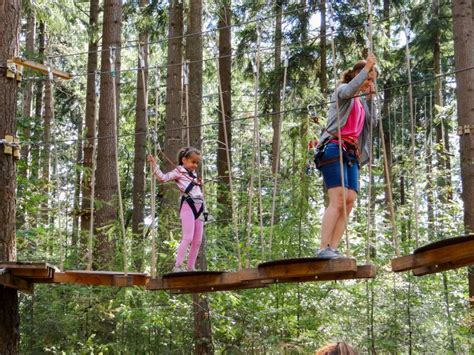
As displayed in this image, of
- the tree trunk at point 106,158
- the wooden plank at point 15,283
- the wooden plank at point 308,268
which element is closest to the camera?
the wooden plank at point 308,268

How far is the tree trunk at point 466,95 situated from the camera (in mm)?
6531

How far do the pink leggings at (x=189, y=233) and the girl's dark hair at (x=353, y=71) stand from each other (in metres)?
1.47

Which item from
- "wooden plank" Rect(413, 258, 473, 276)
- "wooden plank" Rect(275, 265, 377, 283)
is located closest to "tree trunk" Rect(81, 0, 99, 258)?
"wooden plank" Rect(275, 265, 377, 283)

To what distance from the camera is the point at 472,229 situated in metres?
6.40

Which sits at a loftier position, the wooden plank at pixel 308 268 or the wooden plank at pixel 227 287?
the wooden plank at pixel 308 268

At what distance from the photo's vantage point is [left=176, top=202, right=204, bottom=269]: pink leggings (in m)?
4.66

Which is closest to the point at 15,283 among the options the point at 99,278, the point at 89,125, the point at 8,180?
the point at 99,278

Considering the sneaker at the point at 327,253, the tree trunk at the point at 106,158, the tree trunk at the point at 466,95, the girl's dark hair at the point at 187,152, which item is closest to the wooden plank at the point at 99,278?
the girl's dark hair at the point at 187,152

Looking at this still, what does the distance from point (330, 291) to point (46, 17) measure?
15.5ft

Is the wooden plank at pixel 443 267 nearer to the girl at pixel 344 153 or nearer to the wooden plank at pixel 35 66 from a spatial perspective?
the girl at pixel 344 153

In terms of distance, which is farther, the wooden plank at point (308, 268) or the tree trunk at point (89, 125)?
the tree trunk at point (89, 125)

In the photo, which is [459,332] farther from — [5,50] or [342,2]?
[342,2]

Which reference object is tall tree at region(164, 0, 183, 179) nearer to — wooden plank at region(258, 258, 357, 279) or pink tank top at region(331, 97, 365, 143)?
pink tank top at region(331, 97, 365, 143)

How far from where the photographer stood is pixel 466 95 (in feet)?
21.7
